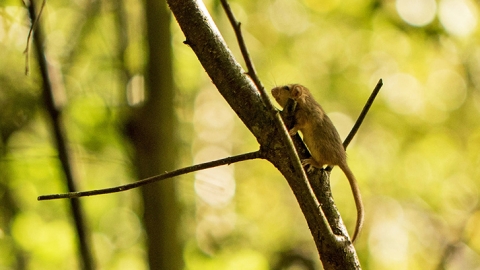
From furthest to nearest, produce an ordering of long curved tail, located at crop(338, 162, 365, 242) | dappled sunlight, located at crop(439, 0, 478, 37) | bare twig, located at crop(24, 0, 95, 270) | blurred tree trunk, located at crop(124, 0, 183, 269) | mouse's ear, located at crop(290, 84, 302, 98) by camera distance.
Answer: dappled sunlight, located at crop(439, 0, 478, 37), mouse's ear, located at crop(290, 84, 302, 98), blurred tree trunk, located at crop(124, 0, 183, 269), bare twig, located at crop(24, 0, 95, 270), long curved tail, located at crop(338, 162, 365, 242)

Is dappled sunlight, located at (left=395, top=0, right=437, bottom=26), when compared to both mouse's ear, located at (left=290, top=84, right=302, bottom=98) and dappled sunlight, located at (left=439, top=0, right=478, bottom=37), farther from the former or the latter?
mouse's ear, located at (left=290, top=84, right=302, bottom=98)

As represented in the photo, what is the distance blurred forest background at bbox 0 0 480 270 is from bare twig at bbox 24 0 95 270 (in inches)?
1.4

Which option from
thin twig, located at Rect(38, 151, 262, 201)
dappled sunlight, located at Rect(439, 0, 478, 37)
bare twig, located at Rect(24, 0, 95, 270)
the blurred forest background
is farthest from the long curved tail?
dappled sunlight, located at Rect(439, 0, 478, 37)

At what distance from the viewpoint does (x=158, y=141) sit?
8.25 ft

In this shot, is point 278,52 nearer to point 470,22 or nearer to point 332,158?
point 470,22

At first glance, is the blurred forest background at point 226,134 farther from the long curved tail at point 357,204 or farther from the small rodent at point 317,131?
the long curved tail at point 357,204

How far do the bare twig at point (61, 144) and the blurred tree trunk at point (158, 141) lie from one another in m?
0.32

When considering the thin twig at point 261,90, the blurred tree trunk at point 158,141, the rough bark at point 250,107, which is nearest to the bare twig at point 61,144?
the blurred tree trunk at point 158,141

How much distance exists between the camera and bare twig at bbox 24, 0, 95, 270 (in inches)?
84.3

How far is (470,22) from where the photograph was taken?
4.28 meters

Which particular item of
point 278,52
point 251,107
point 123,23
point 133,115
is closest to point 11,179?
point 123,23

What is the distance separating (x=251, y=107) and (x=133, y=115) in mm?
1531

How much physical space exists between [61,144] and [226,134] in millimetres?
7833

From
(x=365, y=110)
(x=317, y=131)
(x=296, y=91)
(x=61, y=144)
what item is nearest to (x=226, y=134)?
(x=296, y=91)
